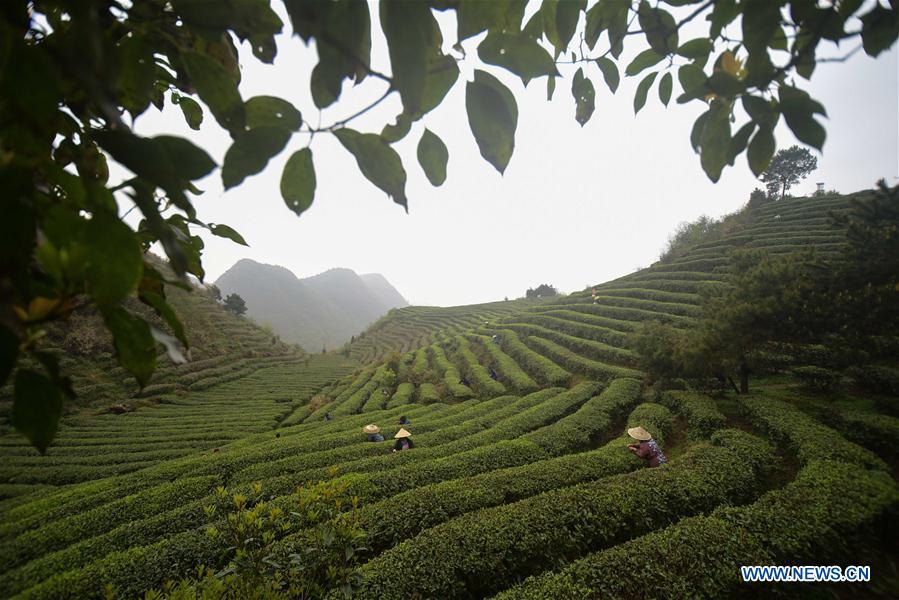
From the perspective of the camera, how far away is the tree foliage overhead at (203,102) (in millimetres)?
371

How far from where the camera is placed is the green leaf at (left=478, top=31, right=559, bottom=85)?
643mm

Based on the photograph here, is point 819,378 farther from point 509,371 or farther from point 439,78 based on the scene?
point 439,78

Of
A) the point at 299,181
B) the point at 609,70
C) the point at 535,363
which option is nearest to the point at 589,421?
the point at 535,363

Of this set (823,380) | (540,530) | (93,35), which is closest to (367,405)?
(540,530)

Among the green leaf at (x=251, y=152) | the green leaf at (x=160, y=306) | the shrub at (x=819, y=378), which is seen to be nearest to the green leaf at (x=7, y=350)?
the green leaf at (x=160, y=306)

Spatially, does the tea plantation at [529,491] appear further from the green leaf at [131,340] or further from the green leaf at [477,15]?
the green leaf at [477,15]

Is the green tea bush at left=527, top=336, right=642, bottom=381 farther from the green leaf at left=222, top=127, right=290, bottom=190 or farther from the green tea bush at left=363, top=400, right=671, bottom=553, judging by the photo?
the green leaf at left=222, top=127, right=290, bottom=190

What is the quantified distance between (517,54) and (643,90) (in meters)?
0.67

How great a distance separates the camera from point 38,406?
0.46 m

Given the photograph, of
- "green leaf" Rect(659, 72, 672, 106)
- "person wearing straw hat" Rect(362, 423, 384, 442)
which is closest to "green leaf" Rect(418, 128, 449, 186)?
"green leaf" Rect(659, 72, 672, 106)

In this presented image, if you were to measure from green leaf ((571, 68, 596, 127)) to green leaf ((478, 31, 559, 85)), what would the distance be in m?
0.71

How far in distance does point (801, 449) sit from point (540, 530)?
5040 millimetres

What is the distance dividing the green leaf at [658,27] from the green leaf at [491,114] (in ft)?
2.04

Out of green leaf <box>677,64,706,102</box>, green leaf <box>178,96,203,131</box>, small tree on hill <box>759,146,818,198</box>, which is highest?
small tree on hill <box>759,146,818,198</box>
